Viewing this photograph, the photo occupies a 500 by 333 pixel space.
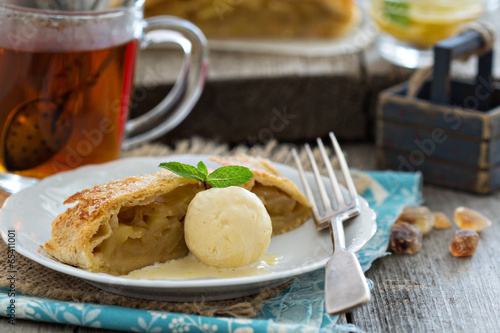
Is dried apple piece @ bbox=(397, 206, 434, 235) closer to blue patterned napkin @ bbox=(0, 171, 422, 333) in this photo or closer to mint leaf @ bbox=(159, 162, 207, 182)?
blue patterned napkin @ bbox=(0, 171, 422, 333)

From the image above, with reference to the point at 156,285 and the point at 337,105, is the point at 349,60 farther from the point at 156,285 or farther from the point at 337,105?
the point at 156,285

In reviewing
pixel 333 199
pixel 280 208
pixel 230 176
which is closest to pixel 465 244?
pixel 333 199

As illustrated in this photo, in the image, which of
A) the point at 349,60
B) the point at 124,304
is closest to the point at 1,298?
the point at 124,304

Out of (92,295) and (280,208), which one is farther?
(280,208)

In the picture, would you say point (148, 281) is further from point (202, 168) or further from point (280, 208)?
point (280, 208)

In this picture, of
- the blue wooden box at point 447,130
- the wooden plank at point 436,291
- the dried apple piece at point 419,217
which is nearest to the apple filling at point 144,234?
the wooden plank at point 436,291

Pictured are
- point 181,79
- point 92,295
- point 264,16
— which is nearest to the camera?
point 92,295
